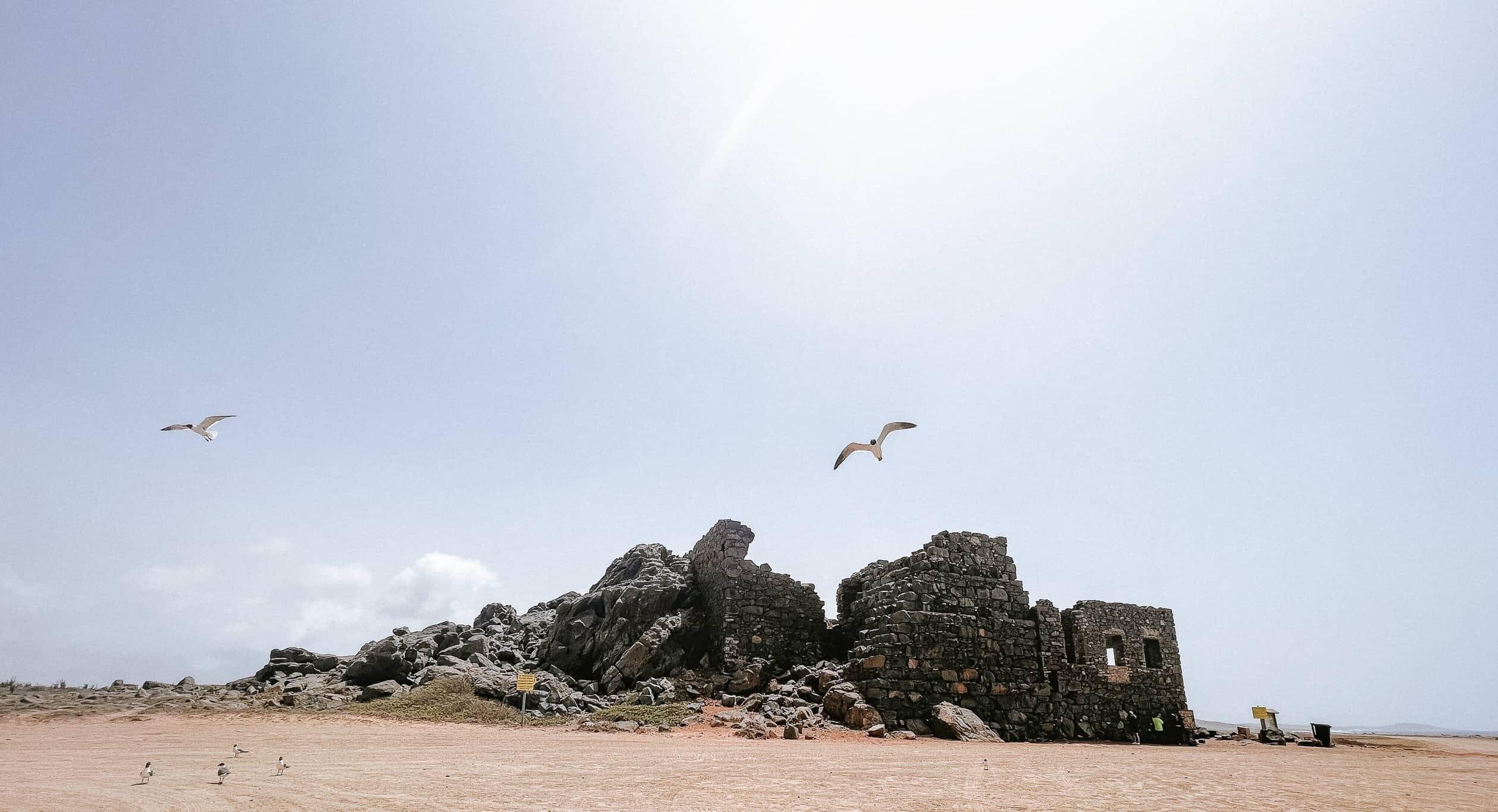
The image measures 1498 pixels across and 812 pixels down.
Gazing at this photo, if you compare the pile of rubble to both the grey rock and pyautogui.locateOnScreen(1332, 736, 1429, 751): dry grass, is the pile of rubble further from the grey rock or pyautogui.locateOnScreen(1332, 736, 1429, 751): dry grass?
pyautogui.locateOnScreen(1332, 736, 1429, 751): dry grass

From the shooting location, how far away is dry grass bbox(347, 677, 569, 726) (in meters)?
16.8

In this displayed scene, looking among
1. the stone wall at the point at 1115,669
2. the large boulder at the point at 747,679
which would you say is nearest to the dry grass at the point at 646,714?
the large boulder at the point at 747,679

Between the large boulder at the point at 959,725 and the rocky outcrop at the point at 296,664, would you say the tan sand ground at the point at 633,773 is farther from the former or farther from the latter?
the rocky outcrop at the point at 296,664

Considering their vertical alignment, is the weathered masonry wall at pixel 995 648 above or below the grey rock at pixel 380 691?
above

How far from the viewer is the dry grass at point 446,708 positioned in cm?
1681

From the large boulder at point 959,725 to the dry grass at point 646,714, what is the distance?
19.9 feet

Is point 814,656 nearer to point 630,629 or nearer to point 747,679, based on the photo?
point 747,679

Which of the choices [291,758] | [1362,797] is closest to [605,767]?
[291,758]

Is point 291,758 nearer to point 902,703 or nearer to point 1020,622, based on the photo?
point 902,703

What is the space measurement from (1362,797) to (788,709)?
11.2 m

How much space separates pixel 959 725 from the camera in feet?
55.6

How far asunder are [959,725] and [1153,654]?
1114 centimetres

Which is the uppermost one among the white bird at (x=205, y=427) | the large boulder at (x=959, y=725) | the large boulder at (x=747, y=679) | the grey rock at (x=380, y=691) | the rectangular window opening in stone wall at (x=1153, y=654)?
the white bird at (x=205, y=427)

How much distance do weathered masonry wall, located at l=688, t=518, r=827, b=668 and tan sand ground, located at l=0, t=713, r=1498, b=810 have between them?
221 inches
